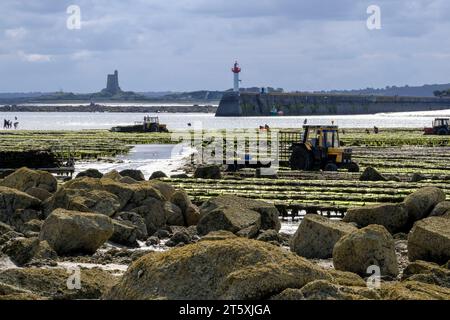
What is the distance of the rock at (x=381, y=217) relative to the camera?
20.9 meters

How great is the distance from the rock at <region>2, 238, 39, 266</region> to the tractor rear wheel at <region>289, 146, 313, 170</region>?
2518cm

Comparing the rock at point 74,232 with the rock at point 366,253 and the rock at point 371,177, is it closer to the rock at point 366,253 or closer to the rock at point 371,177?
the rock at point 366,253

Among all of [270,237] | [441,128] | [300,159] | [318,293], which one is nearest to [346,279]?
[318,293]

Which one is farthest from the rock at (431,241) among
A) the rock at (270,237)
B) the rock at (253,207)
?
the rock at (253,207)

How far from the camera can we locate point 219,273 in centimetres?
971

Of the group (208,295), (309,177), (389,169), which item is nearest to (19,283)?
(208,295)

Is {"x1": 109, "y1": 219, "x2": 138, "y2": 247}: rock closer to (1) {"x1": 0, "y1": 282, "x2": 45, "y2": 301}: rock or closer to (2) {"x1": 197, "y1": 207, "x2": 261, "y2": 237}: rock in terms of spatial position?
(2) {"x1": 197, "y1": 207, "x2": 261, "y2": 237}: rock

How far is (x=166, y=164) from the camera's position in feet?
166

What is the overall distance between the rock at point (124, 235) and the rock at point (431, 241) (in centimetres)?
580

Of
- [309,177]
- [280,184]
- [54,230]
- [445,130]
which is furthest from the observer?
[445,130]

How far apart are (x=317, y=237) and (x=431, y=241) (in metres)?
2.28

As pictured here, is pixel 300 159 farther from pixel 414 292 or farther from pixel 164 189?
pixel 414 292

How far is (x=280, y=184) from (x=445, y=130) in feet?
195
